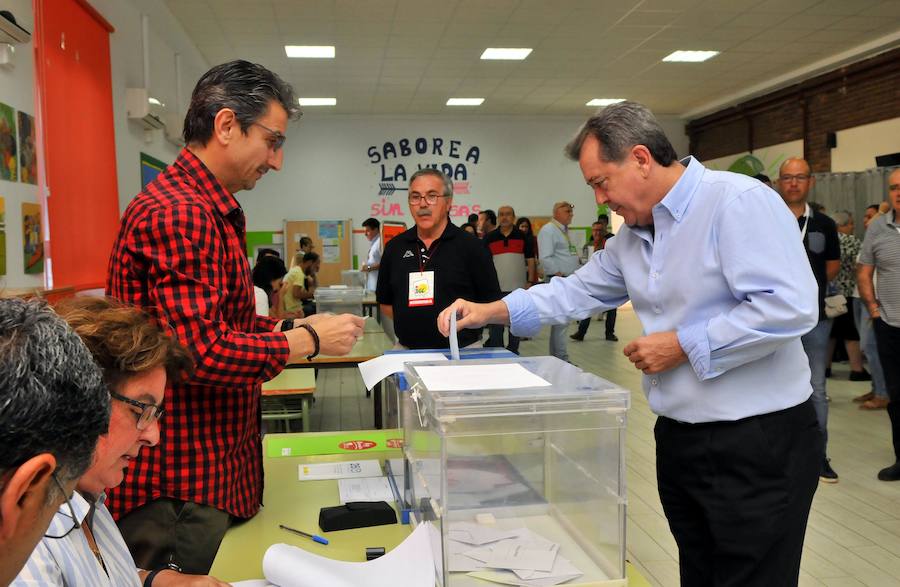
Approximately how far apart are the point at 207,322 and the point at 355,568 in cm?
53

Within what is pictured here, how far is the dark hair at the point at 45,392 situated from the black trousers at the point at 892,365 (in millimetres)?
4303

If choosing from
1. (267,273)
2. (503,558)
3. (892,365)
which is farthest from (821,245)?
(267,273)

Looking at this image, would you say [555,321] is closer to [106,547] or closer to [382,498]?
[382,498]

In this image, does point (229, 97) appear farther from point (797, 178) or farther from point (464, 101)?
point (464, 101)

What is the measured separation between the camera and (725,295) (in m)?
1.53

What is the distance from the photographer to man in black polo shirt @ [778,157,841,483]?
368cm

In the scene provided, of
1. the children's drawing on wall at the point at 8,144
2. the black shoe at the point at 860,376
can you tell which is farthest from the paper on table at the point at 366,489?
the black shoe at the point at 860,376

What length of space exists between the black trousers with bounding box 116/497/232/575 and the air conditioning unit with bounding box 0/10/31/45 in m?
2.74

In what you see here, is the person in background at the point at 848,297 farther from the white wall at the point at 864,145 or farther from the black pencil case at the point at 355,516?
the black pencil case at the point at 355,516

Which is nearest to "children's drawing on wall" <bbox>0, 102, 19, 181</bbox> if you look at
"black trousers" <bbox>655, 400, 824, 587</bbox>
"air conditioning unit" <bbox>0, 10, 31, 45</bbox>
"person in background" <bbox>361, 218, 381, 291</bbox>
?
"air conditioning unit" <bbox>0, 10, 31, 45</bbox>

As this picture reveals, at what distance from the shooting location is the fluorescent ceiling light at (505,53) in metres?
8.73

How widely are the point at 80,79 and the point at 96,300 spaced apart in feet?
13.1

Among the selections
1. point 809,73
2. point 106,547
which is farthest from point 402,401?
point 809,73

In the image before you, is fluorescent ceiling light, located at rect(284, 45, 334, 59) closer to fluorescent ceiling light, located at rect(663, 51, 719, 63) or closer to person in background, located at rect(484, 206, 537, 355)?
person in background, located at rect(484, 206, 537, 355)
